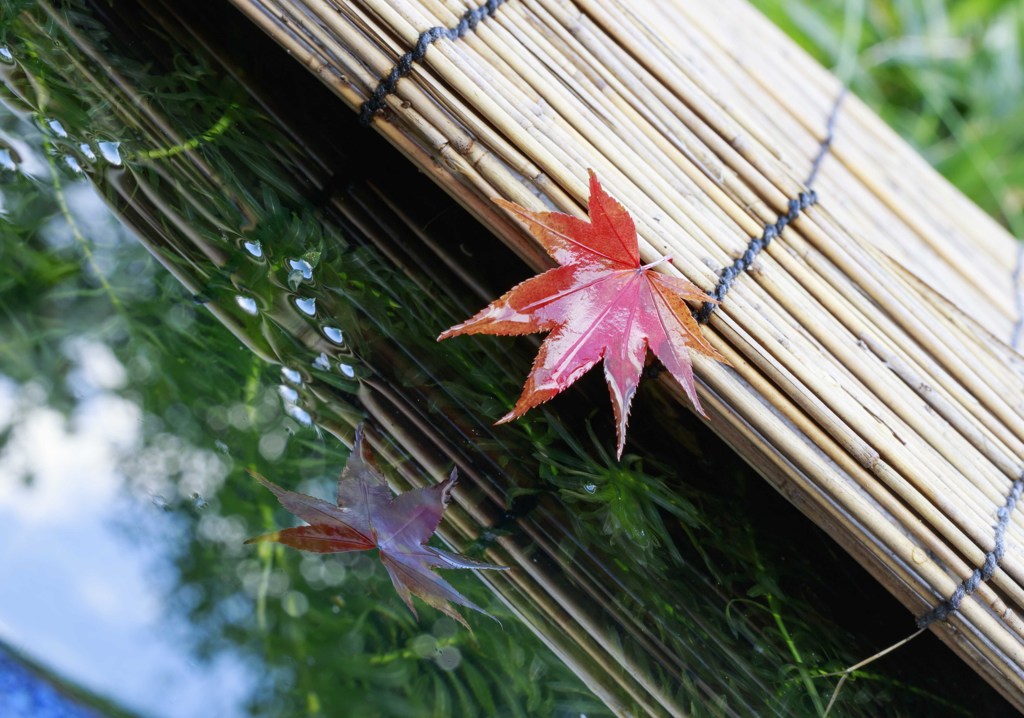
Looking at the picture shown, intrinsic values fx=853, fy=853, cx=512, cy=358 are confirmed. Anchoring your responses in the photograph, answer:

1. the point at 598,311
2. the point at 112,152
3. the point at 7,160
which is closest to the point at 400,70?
the point at 598,311

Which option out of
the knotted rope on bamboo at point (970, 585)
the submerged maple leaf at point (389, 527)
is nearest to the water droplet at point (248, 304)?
the submerged maple leaf at point (389, 527)

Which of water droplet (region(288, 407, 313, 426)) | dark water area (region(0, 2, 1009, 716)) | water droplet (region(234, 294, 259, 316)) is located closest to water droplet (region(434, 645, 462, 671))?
dark water area (region(0, 2, 1009, 716))

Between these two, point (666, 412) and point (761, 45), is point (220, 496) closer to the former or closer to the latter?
point (666, 412)

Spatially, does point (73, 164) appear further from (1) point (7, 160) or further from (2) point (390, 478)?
(2) point (390, 478)

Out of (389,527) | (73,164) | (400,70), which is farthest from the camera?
(73,164)

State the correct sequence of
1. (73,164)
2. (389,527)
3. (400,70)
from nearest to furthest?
(400,70), (389,527), (73,164)

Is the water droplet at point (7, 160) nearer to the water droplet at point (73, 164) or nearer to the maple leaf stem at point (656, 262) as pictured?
the water droplet at point (73, 164)

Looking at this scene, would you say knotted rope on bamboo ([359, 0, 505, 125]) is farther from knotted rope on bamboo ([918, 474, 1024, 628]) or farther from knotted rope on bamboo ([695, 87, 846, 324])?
knotted rope on bamboo ([918, 474, 1024, 628])

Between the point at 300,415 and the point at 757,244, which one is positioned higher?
the point at 757,244
